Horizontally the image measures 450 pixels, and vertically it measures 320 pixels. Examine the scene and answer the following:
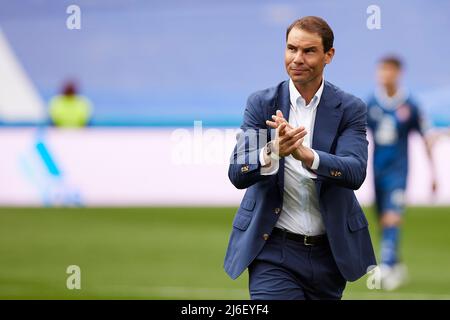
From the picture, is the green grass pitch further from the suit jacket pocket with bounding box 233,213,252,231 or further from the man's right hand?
the man's right hand

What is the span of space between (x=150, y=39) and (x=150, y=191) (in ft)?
11.4

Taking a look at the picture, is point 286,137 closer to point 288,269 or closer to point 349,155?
point 349,155

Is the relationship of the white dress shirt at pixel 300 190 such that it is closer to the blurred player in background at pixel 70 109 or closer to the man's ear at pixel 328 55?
the man's ear at pixel 328 55

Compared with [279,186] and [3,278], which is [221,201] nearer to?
[3,278]

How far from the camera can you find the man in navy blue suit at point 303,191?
4.87 meters

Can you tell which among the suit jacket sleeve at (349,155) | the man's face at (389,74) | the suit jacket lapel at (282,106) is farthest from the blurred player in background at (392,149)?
the suit jacket lapel at (282,106)

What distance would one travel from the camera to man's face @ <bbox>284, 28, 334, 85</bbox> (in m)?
4.83

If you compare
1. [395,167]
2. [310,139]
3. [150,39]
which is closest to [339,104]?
[310,139]

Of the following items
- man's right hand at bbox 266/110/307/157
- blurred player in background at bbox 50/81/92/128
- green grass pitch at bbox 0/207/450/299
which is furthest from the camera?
blurred player in background at bbox 50/81/92/128

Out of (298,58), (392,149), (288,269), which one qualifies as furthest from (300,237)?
(392,149)

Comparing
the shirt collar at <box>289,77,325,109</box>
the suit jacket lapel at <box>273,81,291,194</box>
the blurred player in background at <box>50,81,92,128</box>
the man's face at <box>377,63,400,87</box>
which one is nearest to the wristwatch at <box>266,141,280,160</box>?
the suit jacket lapel at <box>273,81,291,194</box>

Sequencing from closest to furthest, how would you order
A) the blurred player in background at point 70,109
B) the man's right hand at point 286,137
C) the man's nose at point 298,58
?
the man's right hand at point 286,137 < the man's nose at point 298,58 < the blurred player in background at point 70,109

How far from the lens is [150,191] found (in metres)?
15.8

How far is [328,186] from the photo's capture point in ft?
16.2
